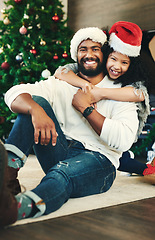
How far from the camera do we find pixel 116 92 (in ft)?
5.09

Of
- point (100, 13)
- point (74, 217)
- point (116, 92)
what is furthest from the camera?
point (100, 13)

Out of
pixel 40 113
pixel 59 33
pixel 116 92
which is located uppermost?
pixel 59 33

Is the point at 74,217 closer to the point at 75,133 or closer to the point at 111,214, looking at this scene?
the point at 111,214

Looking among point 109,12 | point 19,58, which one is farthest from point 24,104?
point 109,12

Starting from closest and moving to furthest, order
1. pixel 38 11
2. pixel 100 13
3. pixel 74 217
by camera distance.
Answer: pixel 74 217
pixel 38 11
pixel 100 13

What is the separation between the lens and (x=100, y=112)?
158cm

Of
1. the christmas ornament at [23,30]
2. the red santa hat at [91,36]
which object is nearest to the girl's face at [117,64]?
the red santa hat at [91,36]

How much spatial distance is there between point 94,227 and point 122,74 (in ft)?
2.76

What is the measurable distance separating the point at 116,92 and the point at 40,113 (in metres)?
0.44

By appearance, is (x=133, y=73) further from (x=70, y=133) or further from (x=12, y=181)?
(x=12, y=181)

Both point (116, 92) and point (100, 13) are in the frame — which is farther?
point (100, 13)

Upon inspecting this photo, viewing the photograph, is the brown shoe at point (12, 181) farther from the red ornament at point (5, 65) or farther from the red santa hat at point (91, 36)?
the red ornament at point (5, 65)

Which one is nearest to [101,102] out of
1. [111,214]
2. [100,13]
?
[111,214]

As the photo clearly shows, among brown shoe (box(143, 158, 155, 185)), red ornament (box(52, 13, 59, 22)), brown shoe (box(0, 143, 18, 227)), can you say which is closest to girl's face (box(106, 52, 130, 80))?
brown shoe (box(143, 158, 155, 185))
